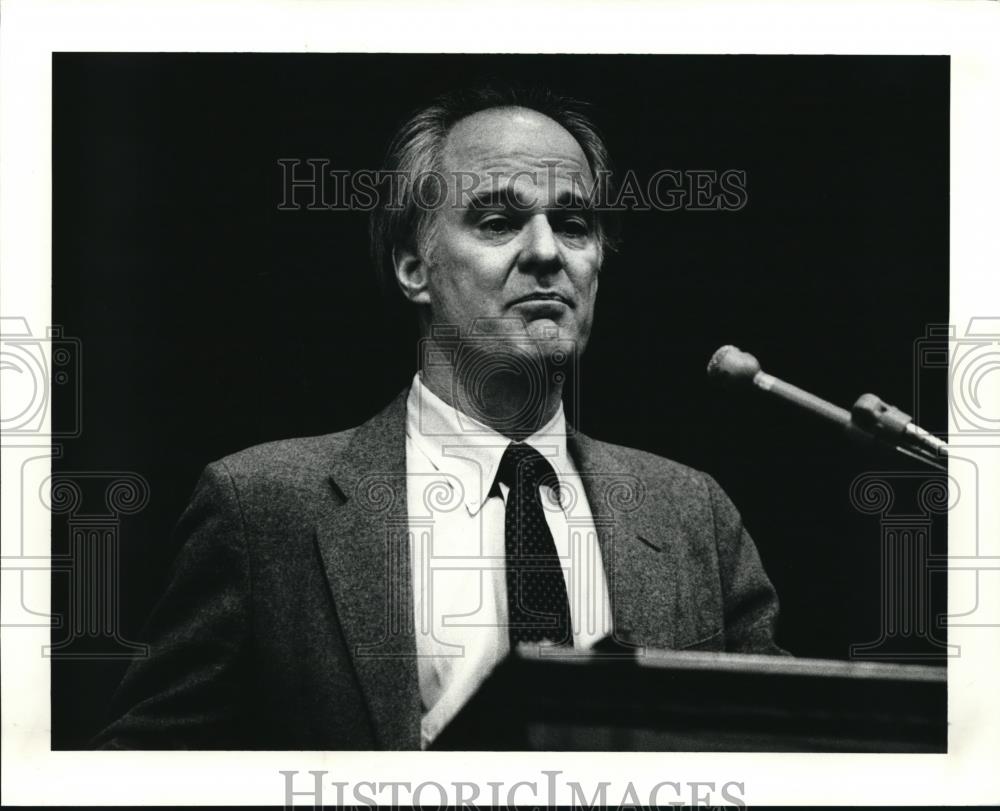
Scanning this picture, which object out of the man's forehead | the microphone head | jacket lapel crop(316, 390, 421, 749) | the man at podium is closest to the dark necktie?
the man at podium

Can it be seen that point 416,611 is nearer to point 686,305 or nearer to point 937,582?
point 686,305

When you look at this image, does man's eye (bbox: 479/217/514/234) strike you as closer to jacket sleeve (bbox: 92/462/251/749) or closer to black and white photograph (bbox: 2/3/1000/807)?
black and white photograph (bbox: 2/3/1000/807)

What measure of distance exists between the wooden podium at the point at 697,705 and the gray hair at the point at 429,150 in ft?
3.87

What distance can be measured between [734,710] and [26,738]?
2.00 metres

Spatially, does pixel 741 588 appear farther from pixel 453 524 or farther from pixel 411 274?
pixel 411 274

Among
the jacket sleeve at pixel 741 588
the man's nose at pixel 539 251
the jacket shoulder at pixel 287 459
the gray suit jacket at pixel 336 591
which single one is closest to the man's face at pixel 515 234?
the man's nose at pixel 539 251

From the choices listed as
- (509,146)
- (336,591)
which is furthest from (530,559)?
(509,146)

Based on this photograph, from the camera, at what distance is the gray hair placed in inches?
163

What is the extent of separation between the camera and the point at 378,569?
4.01m

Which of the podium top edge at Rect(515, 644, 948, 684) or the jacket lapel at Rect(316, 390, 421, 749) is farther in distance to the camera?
the jacket lapel at Rect(316, 390, 421, 749)

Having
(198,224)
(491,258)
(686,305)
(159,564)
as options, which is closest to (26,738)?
(159,564)

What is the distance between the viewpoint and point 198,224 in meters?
4.19

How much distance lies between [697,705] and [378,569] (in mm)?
954

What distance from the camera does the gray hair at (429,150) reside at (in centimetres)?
413
